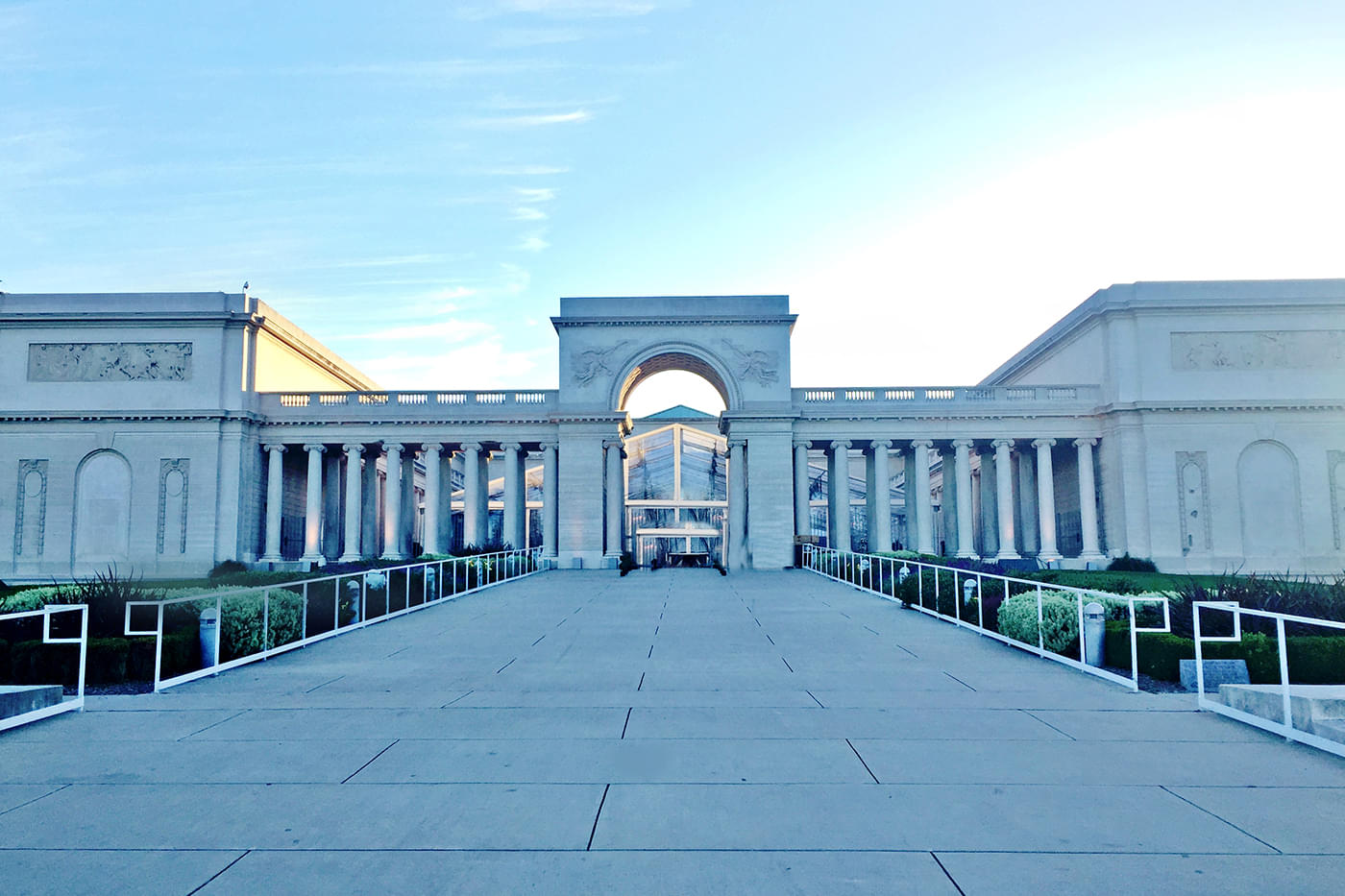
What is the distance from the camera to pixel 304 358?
183 ft

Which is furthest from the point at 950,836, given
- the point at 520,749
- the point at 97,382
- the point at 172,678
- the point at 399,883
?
A: the point at 97,382

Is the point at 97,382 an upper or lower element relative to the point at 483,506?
upper

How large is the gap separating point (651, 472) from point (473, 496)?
69.5 ft

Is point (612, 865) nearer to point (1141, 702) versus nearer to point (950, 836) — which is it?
point (950, 836)

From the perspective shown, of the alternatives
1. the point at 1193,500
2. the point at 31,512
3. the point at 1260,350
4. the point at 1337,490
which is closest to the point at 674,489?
the point at 1193,500

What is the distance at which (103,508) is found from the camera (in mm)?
46281

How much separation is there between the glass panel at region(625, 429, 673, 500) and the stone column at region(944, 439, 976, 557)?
23522 mm

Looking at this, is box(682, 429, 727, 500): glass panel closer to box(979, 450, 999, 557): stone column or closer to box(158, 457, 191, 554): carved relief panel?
box(979, 450, 999, 557): stone column

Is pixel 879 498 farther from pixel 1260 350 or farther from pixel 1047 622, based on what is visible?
pixel 1047 622

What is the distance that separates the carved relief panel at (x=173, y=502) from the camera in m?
46.0

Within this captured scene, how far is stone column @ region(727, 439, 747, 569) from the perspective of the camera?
153 ft

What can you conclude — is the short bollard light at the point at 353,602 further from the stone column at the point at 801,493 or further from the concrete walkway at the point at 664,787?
the stone column at the point at 801,493

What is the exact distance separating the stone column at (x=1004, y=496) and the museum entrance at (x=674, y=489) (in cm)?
2113

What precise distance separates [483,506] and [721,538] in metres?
25.6
